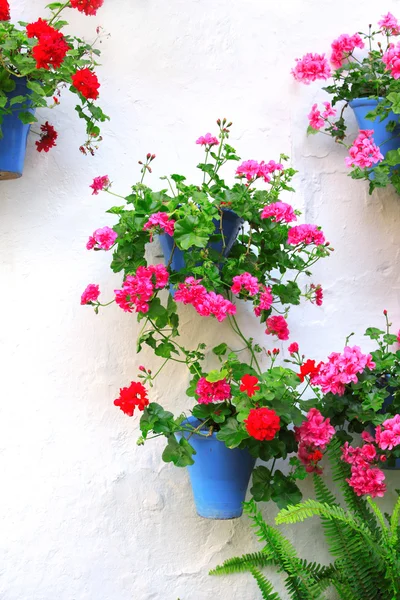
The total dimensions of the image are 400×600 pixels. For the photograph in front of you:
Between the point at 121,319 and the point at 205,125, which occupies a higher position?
the point at 205,125

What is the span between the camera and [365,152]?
213cm

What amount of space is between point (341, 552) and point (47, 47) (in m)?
1.43

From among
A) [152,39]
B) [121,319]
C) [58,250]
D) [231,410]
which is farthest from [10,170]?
[231,410]

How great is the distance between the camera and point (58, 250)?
2.12 m

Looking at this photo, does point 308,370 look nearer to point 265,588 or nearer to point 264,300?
point 264,300

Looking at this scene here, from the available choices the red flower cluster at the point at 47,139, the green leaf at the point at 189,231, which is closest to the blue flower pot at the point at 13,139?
the red flower cluster at the point at 47,139

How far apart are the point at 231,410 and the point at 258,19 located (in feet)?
4.00

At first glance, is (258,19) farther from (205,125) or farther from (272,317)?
(272,317)

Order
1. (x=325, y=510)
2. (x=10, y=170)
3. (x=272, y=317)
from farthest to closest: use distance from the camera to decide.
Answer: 1. (x=272, y=317)
2. (x=10, y=170)
3. (x=325, y=510)

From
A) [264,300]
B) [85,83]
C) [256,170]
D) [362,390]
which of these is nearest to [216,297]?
[264,300]

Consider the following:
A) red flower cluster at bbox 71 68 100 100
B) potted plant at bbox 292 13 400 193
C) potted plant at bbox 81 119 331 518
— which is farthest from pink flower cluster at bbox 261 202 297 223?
red flower cluster at bbox 71 68 100 100

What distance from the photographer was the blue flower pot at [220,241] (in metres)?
1.96

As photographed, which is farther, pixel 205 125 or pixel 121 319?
pixel 205 125

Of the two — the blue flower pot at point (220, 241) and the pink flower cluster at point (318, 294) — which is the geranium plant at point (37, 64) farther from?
the pink flower cluster at point (318, 294)
